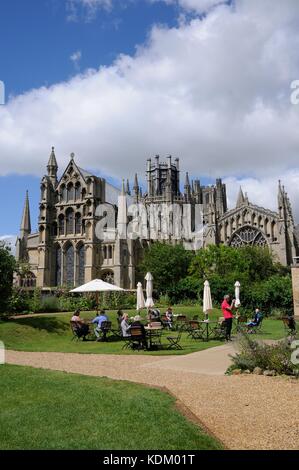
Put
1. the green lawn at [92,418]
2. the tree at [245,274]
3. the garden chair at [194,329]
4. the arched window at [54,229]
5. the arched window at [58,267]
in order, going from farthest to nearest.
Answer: the arched window at [54,229] → the arched window at [58,267] → the tree at [245,274] → the garden chair at [194,329] → the green lawn at [92,418]

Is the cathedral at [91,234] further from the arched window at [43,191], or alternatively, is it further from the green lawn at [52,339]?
the green lawn at [52,339]

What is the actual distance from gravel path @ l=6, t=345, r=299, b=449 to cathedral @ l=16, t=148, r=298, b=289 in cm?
3700

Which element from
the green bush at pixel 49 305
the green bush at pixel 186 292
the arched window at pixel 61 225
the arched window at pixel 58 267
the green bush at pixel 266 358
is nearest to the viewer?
the green bush at pixel 266 358

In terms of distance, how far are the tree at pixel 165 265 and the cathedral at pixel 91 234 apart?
2.67m

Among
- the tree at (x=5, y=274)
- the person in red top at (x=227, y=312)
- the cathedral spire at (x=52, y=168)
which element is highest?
the cathedral spire at (x=52, y=168)

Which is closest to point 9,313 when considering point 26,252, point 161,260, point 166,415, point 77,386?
point 77,386

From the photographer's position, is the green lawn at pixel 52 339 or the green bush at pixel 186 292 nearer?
the green lawn at pixel 52 339

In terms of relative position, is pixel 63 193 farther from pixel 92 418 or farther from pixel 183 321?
pixel 92 418

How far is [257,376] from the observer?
9.69 m

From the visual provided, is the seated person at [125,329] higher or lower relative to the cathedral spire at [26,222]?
lower

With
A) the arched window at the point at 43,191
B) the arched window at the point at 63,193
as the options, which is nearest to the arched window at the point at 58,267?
the arched window at the point at 63,193

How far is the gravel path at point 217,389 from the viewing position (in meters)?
5.95

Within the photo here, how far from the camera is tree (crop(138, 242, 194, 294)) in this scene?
49.2 metres

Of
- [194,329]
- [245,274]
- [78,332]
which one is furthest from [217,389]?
[245,274]
